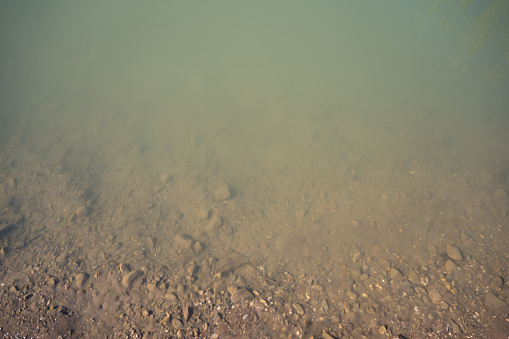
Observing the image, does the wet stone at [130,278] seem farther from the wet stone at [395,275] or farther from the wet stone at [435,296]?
the wet stone at [435,296]

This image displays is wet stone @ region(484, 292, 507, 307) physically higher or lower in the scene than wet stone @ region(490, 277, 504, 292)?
higher

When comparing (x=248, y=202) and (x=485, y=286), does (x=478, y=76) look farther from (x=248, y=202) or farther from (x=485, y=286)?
(x=248, y=202)

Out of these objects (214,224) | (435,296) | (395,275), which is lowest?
(214,224)

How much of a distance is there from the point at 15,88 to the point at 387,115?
15.6 m

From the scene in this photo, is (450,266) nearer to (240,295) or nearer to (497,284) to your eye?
(497,284)

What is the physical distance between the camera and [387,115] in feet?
29.6

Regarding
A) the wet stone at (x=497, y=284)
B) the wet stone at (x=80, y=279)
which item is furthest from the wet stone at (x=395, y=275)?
the wet stone at (x=80, y=279)

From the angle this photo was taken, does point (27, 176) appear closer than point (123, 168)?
Yes

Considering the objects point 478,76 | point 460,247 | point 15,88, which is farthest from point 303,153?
point 15,88

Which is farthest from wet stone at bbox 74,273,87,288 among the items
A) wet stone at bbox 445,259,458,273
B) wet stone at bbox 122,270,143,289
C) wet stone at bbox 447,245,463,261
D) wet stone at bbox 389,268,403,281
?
wet stone at bbox 447,245,463,261

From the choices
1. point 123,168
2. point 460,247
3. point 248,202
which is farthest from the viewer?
point 123,168

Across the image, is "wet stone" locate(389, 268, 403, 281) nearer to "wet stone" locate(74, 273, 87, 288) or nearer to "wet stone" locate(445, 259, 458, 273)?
"wet stone" locate(445, 259, 458, 273)

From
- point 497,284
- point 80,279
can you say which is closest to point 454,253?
point 497,284

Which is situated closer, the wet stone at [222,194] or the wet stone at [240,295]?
the wet stone at [240,295]
